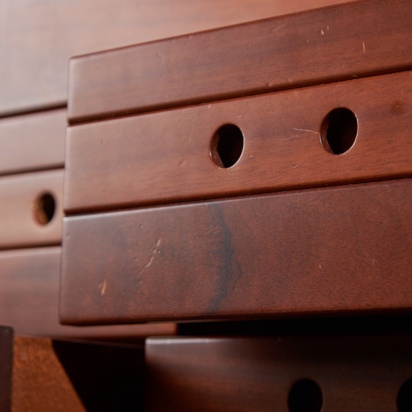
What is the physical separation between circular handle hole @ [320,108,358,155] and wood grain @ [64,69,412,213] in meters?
0.01

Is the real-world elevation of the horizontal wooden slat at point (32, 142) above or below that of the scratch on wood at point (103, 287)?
above

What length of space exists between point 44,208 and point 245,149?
1.59ft

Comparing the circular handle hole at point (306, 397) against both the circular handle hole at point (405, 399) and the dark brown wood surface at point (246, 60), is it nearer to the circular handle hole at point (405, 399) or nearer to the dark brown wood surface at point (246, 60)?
the circular handle hole at point (405, 399)

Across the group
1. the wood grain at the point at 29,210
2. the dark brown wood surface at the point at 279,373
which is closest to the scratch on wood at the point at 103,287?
the dark brown wood surface at the point at 279,373

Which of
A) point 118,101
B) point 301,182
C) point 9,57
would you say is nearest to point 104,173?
point 118,101

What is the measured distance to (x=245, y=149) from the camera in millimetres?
688

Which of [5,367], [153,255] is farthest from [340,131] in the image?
[5,367]

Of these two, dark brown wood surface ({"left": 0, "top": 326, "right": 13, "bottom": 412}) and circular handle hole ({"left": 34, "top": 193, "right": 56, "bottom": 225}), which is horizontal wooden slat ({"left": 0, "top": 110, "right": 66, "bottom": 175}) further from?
dark brown wood surface ({"left": 0, "top": 326, "right": 13, "bottom": 412})

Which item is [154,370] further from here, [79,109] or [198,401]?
[79,109]

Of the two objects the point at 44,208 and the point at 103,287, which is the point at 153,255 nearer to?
the point at 103,287

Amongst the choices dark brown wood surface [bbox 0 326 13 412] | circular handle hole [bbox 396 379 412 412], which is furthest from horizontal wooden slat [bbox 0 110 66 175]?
circular handle hole [bbox 396 379 412 412]

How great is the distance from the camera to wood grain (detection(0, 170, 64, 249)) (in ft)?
3.53

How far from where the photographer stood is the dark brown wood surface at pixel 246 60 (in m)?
0.65

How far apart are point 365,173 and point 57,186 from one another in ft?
1.77
